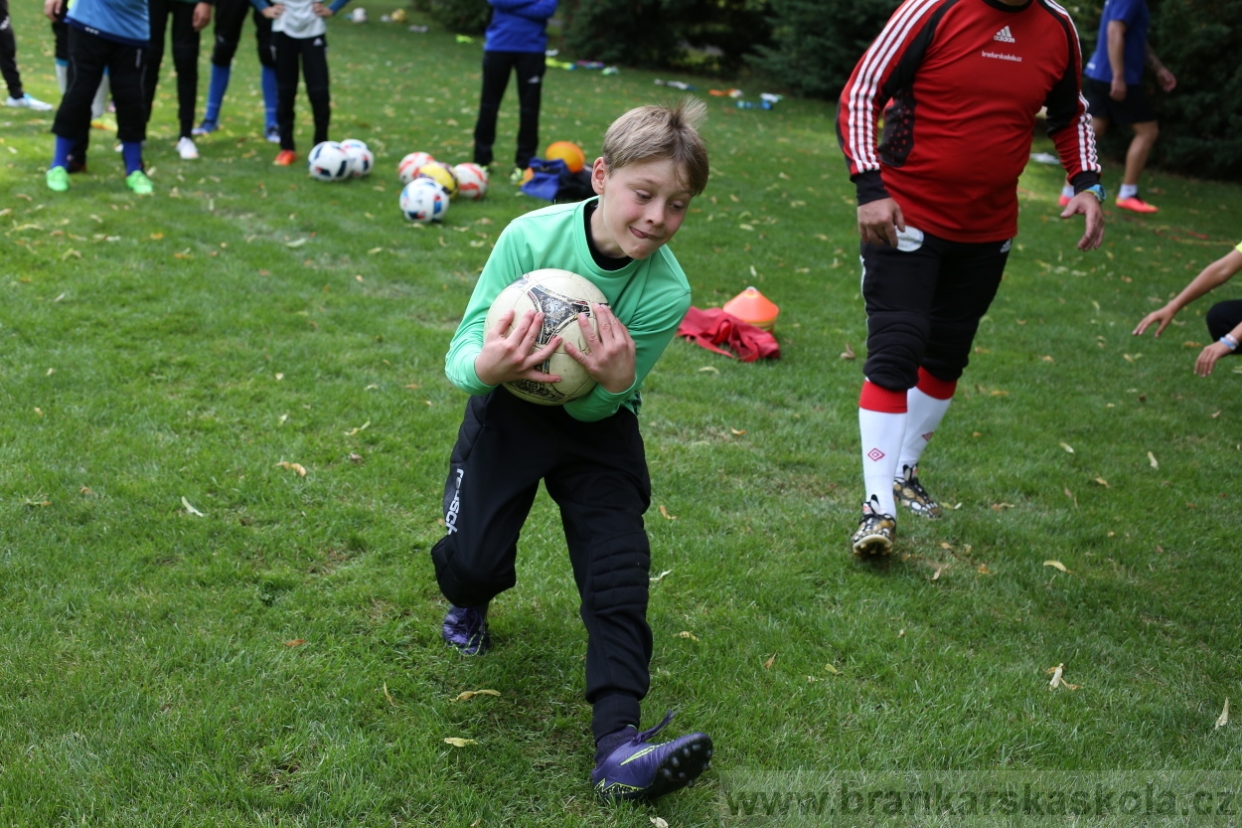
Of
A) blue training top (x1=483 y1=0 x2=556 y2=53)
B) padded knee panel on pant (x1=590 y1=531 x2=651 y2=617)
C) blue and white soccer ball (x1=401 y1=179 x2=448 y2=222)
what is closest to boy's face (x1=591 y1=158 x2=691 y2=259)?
padded knee panel on pant (x1=590 y1=531 x2=651 y2=617)

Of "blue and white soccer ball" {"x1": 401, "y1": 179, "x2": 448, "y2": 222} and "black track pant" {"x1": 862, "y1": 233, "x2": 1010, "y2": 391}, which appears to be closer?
"black track pant" {"x1": 862, "y1": 233, "x2": 1010, "y2": 391}

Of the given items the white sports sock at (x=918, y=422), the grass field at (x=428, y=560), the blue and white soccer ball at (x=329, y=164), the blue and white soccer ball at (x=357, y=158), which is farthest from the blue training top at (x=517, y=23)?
the white sports sock at (x=918, y=422)

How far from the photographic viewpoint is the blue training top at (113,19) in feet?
26.0

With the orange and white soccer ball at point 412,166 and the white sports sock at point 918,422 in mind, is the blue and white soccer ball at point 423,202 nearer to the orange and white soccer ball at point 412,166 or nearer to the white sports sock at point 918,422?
Answer: the orange and white soccer ball at point 412,166

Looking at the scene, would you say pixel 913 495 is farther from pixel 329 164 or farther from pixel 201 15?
pixel 201 15

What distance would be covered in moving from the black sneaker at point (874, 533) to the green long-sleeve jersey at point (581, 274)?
167cm

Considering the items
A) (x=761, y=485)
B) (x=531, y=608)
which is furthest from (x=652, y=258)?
(x=761, y=485)

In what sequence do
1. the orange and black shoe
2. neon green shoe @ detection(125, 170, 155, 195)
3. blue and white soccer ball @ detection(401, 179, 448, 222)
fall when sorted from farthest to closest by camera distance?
the orange and black shoe, blue and white soccer ball @ detection(401, 179, 448, 222), neon green shoe @ detection(125, 170, 155, 195)

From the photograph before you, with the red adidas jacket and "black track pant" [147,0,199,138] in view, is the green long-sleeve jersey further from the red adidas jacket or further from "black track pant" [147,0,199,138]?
"black track pant" [147,0,199,138]

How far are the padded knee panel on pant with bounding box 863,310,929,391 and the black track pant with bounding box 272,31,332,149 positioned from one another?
751 cm

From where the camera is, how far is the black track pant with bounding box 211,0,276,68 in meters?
10.7

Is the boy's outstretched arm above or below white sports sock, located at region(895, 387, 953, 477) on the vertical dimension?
above

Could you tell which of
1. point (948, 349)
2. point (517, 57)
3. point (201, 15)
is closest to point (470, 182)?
point (517, 57)

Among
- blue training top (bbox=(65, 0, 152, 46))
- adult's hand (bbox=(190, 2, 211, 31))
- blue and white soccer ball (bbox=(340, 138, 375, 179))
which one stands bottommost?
blue and white soccer ball (bbox=(340, 138, 375, 179))
